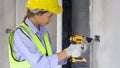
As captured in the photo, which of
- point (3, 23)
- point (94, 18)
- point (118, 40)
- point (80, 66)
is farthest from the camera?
point (3, 23)

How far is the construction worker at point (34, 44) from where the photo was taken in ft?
5.97

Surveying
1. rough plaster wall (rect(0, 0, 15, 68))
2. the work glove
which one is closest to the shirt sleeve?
the work glove

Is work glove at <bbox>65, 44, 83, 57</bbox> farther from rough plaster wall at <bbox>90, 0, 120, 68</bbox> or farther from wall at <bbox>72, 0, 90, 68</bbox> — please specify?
wall at <bbox>72, 0, 90, 68</bbox>

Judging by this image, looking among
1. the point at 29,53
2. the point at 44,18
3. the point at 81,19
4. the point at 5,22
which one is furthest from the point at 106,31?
the point at 5,22

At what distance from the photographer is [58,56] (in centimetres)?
187

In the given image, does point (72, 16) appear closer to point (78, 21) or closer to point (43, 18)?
point (78, 21)

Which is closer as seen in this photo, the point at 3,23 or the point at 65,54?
the point at 65,54

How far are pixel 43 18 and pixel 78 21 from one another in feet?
2.95

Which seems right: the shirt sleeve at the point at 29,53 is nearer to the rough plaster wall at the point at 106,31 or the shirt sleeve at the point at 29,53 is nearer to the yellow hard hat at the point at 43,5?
the yellow hard hat at the point at 43,5

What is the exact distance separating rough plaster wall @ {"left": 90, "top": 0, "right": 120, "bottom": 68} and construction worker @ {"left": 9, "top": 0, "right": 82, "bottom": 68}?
0.68ft

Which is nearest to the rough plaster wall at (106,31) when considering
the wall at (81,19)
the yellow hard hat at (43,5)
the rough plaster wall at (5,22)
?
the wall at (81,19)

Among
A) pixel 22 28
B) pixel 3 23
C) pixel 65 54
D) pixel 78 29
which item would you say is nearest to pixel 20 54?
pixel 22 28

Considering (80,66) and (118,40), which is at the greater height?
(118,40)

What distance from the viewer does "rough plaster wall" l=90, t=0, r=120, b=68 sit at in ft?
5.65
